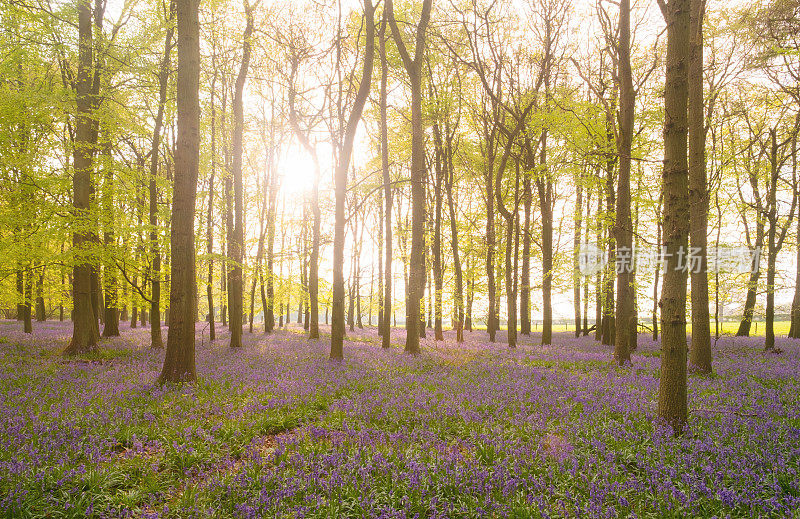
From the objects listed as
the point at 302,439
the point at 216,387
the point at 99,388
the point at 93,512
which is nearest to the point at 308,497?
the point at 302,439

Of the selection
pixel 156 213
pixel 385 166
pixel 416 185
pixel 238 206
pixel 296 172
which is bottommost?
pixel 156 213

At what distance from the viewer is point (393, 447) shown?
518cm

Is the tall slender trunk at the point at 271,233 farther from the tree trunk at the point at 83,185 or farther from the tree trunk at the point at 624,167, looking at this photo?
the tree trunk at the point at 624,167

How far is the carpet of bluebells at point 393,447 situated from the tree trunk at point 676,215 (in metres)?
0.70

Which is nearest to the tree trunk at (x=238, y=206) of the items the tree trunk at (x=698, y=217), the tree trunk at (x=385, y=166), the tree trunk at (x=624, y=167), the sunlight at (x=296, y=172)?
the sunlight at (x=296, y=172)

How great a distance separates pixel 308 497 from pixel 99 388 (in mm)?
6918

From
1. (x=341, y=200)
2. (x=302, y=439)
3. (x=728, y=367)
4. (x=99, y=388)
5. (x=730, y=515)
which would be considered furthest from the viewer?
(x=341, y=200)

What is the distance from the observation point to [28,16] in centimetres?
1127

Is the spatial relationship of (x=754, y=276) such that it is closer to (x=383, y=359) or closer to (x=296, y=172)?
(x=383, y=359)

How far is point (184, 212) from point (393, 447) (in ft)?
24.6

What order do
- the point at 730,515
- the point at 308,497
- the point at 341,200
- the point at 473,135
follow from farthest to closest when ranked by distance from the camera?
the point at 473,135
the point at 341,200
the point at 308,497
the point at 730,515

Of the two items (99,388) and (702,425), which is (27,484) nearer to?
(99,388)

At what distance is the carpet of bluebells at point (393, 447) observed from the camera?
3783 mm

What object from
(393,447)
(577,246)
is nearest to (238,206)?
(393,447)
